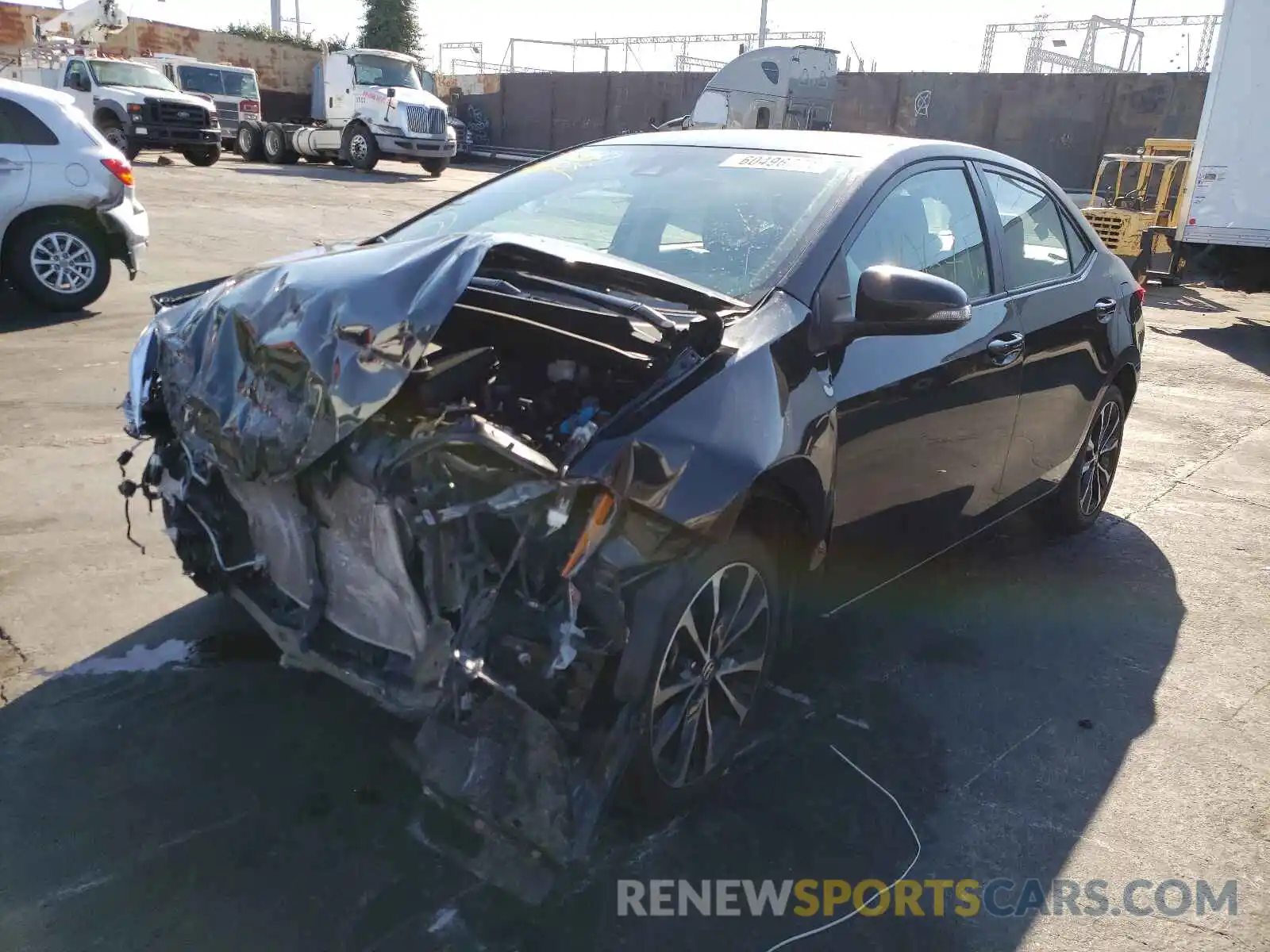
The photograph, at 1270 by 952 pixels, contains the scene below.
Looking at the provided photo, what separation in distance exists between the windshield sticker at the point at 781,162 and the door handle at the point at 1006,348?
915 millimetres

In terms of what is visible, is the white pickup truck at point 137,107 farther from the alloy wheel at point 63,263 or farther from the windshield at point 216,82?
the alloy wheel at point 63,263

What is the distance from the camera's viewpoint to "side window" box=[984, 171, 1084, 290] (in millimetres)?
4047

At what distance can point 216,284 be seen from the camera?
323 cm

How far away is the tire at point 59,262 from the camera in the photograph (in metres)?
8.00

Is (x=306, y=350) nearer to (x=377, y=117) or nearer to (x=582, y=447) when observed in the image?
(x=582, y=447)

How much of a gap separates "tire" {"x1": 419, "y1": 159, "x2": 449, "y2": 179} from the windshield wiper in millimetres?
23999

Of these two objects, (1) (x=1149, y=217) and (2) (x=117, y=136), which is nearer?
(1) (x=1149, y=217)

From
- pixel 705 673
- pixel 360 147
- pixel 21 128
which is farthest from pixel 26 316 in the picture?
pixel 360 147

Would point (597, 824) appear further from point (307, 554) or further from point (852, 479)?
point (852, 479)

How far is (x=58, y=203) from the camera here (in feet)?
26.3

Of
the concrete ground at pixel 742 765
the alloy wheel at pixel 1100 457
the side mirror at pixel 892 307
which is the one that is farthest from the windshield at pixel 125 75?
the side mirror at pixel 892 307

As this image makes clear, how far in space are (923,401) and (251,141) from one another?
28.8m

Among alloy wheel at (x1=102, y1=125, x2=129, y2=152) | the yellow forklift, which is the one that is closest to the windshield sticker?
the yellow forklift

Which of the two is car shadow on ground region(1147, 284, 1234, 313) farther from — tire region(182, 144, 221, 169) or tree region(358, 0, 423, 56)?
tree region(358, 0, 423, 56)
